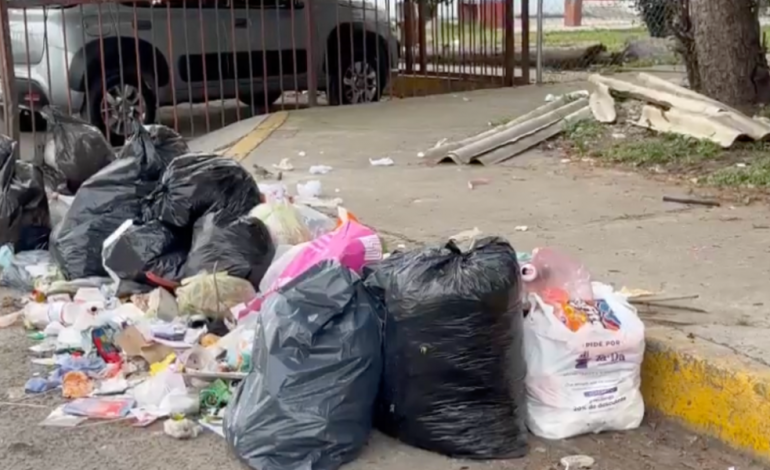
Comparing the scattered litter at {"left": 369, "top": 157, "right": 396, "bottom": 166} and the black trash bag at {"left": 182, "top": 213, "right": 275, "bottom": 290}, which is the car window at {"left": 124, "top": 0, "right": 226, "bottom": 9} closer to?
the scattered litter at {"left": 369, "top": 157, "right": 396, "bottom": 166}

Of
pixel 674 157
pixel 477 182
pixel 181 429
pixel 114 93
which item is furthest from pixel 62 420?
pixel 114 93

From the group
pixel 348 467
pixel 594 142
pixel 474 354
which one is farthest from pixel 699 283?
pixel 594 142

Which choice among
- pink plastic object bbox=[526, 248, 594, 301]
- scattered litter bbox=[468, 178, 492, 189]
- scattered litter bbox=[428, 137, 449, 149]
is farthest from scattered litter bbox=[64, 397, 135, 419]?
scattered litter bbox=[428, 137, 449, 149]

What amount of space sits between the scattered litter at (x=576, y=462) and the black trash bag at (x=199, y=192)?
213 centimetres

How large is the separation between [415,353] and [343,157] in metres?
4.69

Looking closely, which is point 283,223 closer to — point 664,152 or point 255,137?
point 664,152

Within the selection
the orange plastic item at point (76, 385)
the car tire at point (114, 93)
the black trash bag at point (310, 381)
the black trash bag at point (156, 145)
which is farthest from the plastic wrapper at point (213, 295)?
the car tire at point (114, 93)

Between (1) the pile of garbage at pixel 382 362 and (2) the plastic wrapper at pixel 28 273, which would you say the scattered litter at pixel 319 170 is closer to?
(2) the plastic wrapper at pixel 28 273

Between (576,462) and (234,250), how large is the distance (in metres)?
1.95

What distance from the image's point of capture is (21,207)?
5914 mm

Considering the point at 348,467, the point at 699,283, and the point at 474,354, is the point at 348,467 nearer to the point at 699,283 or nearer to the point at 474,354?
the point at 474,354

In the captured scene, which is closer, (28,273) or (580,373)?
(580,373)

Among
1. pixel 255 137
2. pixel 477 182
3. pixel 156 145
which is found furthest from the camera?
pixel 255 137

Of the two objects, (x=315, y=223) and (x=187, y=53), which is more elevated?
(x=187, y=53)
